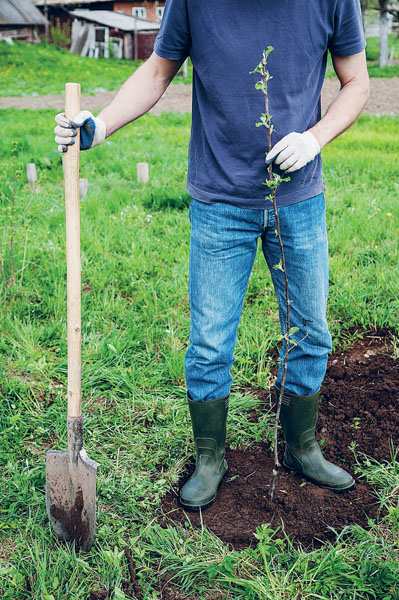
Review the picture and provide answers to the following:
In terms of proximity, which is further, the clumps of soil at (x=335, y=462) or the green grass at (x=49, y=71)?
the green grass at (x=49, y=71)

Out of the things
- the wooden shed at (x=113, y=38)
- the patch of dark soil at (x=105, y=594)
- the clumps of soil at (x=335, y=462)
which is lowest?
the patch of dark soil at (x=105, y=594)

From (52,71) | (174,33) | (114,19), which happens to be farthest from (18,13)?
(174,33)

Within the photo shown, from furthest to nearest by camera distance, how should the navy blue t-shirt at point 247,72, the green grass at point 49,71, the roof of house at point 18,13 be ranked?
the roof of house at point 18,13, the green grass at point 49,71, the navy blue t-shirt at point 247,72

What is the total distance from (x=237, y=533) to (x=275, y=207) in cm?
121

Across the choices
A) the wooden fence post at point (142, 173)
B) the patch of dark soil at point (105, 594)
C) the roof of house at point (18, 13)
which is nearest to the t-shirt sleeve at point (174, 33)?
the patch of dark soil at point (105, 594)

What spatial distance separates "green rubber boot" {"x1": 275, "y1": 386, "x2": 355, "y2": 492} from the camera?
235cm

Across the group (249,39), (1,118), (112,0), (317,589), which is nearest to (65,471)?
(317,589)

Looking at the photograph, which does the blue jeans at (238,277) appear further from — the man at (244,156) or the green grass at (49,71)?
the green grass at (49,71)

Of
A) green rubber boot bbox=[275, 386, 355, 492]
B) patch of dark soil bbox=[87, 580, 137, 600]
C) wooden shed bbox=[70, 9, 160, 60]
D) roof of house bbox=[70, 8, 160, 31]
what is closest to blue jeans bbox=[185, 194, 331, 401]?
green rubber boot bbox=[275, 386, 355, 492]

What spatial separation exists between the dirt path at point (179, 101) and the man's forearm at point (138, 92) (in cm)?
1009

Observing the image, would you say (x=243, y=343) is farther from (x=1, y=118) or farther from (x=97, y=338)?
(x=1, y=118)

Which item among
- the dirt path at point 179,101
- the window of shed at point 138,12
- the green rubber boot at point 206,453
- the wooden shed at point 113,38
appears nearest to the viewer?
the green rubber boot at point 206,453

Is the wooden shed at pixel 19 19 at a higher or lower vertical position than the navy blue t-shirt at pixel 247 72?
higher

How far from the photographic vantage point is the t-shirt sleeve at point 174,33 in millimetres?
1947
